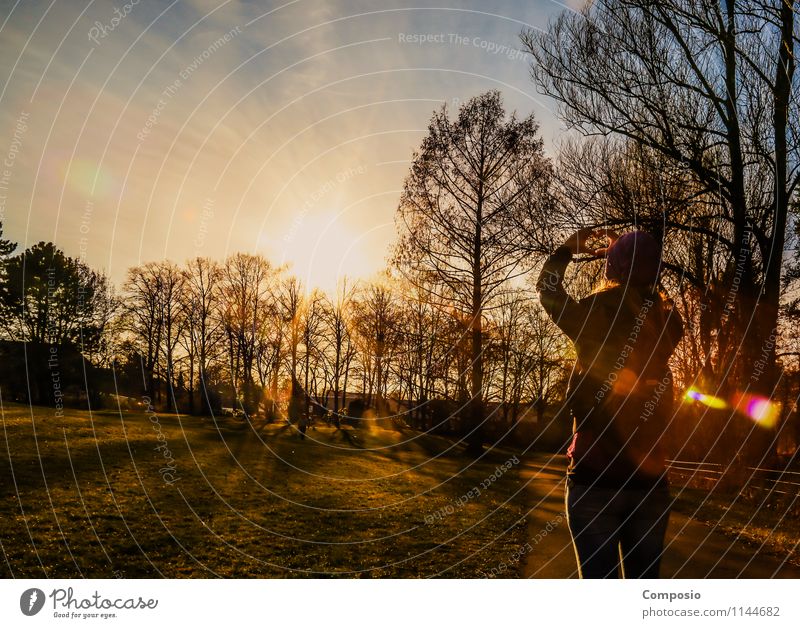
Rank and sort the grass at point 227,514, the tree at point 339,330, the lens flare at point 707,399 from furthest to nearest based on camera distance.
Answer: the tree at point 339,330
the lens flare at point 707,399
the grass at point 227,514

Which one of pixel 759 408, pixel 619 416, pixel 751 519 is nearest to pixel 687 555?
pixel 751 519

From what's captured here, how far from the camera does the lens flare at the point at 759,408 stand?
12.8 meters

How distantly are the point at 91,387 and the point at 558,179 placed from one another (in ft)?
109

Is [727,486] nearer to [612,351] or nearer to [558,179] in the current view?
[558,179]

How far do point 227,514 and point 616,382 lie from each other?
9185 millimetres

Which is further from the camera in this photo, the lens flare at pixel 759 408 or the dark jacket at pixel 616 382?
the lens flare at pixel 759 408

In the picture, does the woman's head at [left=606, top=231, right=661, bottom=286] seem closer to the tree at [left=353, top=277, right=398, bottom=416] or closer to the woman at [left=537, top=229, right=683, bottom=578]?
the woman at [left=537, top=229, right=683, bottom=578]

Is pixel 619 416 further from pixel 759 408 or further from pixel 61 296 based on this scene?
pixel 759 408

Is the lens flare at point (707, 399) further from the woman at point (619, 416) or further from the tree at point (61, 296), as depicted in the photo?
the tree at point (61, 296)

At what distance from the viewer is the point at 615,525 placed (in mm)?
2895

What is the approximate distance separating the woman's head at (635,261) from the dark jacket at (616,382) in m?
0.07

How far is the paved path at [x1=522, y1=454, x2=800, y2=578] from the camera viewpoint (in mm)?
7199

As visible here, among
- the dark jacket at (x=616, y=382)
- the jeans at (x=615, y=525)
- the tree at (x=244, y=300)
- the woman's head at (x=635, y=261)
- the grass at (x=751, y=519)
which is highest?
the tree at (x=244, y=300)

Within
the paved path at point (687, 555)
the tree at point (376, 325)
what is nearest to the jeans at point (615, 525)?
the paved path at point (687, 555)
